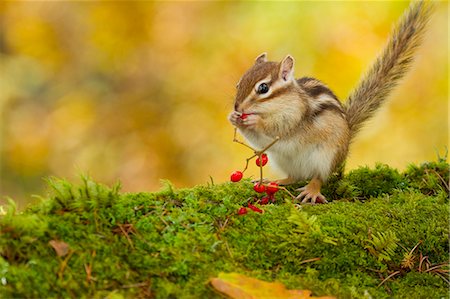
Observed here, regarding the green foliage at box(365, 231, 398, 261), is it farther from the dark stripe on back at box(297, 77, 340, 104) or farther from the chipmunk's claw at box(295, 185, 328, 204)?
the dark stripe on back at box(297, 77, 340, 104)

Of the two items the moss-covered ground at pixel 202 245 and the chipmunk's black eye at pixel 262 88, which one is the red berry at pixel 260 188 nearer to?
the moss-covered ground at pixel 202 245

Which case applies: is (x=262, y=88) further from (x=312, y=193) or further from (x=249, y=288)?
(x=249, y=288)

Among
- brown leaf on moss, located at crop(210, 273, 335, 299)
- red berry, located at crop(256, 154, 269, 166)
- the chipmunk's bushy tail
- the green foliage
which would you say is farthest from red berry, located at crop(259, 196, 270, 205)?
the chipmunk's bushy tail

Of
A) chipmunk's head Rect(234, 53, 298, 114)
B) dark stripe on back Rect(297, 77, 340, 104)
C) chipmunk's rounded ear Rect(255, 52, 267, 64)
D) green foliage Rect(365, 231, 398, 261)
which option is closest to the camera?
green foliage Rect(365, 231, 398, 261)

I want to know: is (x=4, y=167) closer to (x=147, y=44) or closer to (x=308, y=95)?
(x=147, y=44)

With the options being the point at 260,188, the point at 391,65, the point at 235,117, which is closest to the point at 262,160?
the point at 260,188

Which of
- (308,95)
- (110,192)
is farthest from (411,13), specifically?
(110,192)

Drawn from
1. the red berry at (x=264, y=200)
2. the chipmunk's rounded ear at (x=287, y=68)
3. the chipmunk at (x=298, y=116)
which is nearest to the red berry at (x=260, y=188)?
the red berry at (x=264, y=200)
